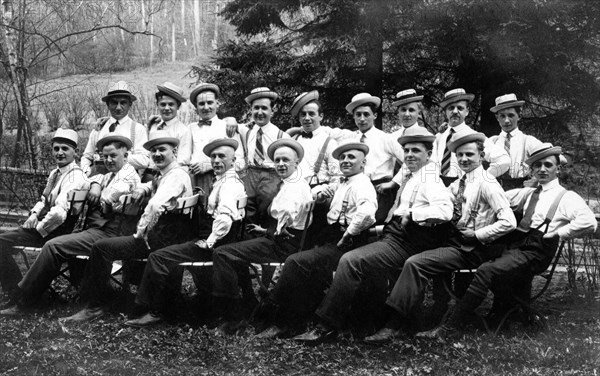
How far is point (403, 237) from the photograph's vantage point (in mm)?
5910

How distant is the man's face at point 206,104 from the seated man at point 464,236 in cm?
267

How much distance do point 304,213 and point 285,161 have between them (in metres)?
0.53

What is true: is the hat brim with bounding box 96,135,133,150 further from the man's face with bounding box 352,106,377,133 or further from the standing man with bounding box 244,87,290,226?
the man's face with bounding box 352,106,377,133

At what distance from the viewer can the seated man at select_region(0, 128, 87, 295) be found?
690 centimetres

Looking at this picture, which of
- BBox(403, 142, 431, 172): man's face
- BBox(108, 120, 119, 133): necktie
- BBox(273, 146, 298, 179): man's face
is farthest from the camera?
BBox(108, 120, 119, 133): necktie

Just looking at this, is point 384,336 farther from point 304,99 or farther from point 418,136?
point 304,99

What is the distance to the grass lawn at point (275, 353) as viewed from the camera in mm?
5078

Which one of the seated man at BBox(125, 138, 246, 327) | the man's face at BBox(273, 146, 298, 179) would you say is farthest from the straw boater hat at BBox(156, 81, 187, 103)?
the man's face at BBox(273, 146, 298, 179)

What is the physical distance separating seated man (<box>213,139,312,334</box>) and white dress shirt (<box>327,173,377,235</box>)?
0.28 metres

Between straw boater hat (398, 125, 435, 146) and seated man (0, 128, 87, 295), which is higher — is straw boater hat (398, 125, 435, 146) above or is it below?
above

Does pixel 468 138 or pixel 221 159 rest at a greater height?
pixel 468 138

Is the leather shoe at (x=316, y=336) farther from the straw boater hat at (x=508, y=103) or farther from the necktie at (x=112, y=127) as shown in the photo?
the necktie at (x=112, y=127)

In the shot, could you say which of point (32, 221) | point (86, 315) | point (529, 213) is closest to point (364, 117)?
point (529, 213)

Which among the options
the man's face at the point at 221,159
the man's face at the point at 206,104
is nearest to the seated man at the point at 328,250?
the man's face at the point at 221,159
